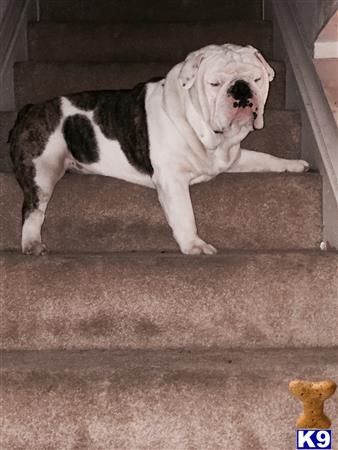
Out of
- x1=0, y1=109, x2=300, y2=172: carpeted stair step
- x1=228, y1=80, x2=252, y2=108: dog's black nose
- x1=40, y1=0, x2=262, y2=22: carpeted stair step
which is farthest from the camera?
x1=40, y1=0, x2=262, y2=22: carpeted stair step

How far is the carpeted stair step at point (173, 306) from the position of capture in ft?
5.95

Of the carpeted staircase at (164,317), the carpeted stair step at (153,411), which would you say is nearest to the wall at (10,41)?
the carpeted staircase at (164,317)

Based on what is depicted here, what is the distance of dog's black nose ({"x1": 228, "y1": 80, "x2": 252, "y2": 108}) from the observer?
1.96 meters

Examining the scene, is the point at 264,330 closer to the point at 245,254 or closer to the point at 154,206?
the point at 245,254

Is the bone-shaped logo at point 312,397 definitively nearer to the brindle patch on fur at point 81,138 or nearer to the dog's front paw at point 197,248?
the dog's front paw at point 197,248

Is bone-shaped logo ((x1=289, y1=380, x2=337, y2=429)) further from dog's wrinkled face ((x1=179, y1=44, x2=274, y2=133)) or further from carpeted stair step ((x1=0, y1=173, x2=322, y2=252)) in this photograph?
dog's wrinkled face ((x1=179, y1=44, x2=274, y2=133))

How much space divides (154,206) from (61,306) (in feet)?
1.56

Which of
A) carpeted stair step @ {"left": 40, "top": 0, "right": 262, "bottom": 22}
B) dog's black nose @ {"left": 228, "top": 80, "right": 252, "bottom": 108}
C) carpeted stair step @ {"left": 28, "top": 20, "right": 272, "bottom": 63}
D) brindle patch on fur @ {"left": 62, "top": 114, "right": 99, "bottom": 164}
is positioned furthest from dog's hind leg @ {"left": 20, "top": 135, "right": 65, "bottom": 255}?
carpeted stair step @ {"left": 40, "top": 0, "right": 262, "bottom": 22}

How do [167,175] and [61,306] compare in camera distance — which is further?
[167,175]

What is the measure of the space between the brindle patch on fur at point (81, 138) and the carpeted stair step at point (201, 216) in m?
0.14

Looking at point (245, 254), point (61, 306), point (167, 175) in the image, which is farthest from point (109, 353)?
point (167, 175)

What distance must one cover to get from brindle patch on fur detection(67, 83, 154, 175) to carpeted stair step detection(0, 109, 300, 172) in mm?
342

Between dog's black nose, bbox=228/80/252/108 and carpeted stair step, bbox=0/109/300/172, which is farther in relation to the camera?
carpeted stair step, bbox=0/109/300/172

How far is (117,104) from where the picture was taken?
2285 millimetres
